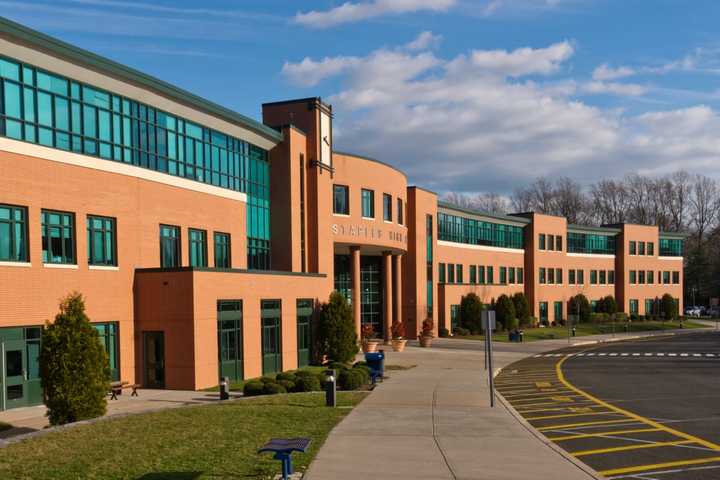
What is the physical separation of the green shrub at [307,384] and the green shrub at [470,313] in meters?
37.7

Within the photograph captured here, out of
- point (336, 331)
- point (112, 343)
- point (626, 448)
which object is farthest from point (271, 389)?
point (336, 331)

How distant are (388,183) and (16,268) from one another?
2853cm

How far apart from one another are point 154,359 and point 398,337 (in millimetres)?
23442

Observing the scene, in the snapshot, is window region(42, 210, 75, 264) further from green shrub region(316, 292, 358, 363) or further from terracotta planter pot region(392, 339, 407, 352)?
terracotta planter pot region(392, 339, 407, 352)

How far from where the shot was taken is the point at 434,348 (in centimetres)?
4797

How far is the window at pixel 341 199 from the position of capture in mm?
42188

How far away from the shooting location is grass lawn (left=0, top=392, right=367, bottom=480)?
1187cm

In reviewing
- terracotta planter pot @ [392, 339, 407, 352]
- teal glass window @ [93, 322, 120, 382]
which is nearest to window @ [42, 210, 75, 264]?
teal glass window @ [93, 322, 120, 382]

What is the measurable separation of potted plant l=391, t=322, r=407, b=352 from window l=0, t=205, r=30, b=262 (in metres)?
26.7

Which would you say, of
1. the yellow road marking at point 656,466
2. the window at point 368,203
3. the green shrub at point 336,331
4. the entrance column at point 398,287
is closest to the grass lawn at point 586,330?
the entrance column at point 398,287

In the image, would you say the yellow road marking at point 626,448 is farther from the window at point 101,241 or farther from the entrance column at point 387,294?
the entrance column at point 387,294

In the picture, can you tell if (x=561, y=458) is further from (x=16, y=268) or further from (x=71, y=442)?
(x=16, y=268)

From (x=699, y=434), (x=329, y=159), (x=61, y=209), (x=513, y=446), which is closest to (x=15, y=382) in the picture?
(x=61, y=209)

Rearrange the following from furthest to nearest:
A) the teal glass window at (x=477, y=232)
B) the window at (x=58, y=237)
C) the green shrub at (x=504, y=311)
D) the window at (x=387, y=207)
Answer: the green shrub at (x=504, y=311)
the teal glass window at (x=477, y=232)
the window at (x=387, y=207)
the window at (x=58, y=237)
